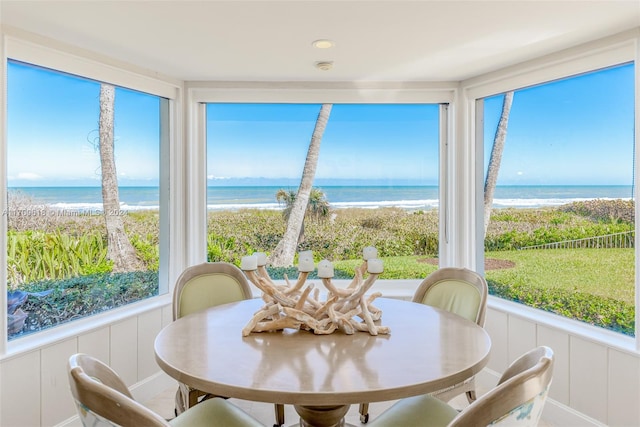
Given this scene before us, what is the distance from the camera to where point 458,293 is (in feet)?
7.68

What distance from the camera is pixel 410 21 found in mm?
1981

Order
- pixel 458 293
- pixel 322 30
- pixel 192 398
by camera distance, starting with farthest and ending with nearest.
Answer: pixel 458 293, pixel 322 30, pixel 192 398

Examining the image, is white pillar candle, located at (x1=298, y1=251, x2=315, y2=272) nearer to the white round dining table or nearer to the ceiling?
the white round dining table

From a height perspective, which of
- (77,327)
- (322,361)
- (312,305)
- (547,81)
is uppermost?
(547,81)

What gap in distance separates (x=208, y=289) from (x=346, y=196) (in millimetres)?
1464

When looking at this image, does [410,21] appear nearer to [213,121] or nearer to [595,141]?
[595,141]

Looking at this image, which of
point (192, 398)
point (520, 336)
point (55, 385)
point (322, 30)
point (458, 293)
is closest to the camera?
point (192, 398)

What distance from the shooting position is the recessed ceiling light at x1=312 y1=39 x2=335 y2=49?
225cm

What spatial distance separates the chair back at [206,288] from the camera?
2.36 m

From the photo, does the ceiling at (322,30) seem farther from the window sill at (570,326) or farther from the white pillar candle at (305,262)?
the window sill at (570,326)

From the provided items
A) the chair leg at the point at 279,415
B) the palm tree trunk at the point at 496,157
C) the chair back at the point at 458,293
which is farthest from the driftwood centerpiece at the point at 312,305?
the palm tree trunk at the point at 496,157

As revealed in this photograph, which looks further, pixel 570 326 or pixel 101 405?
pixel 570 326

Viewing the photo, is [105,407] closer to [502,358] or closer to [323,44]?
[323,44]

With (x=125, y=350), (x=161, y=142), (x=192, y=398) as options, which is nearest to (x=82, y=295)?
(x=125, y=350)
